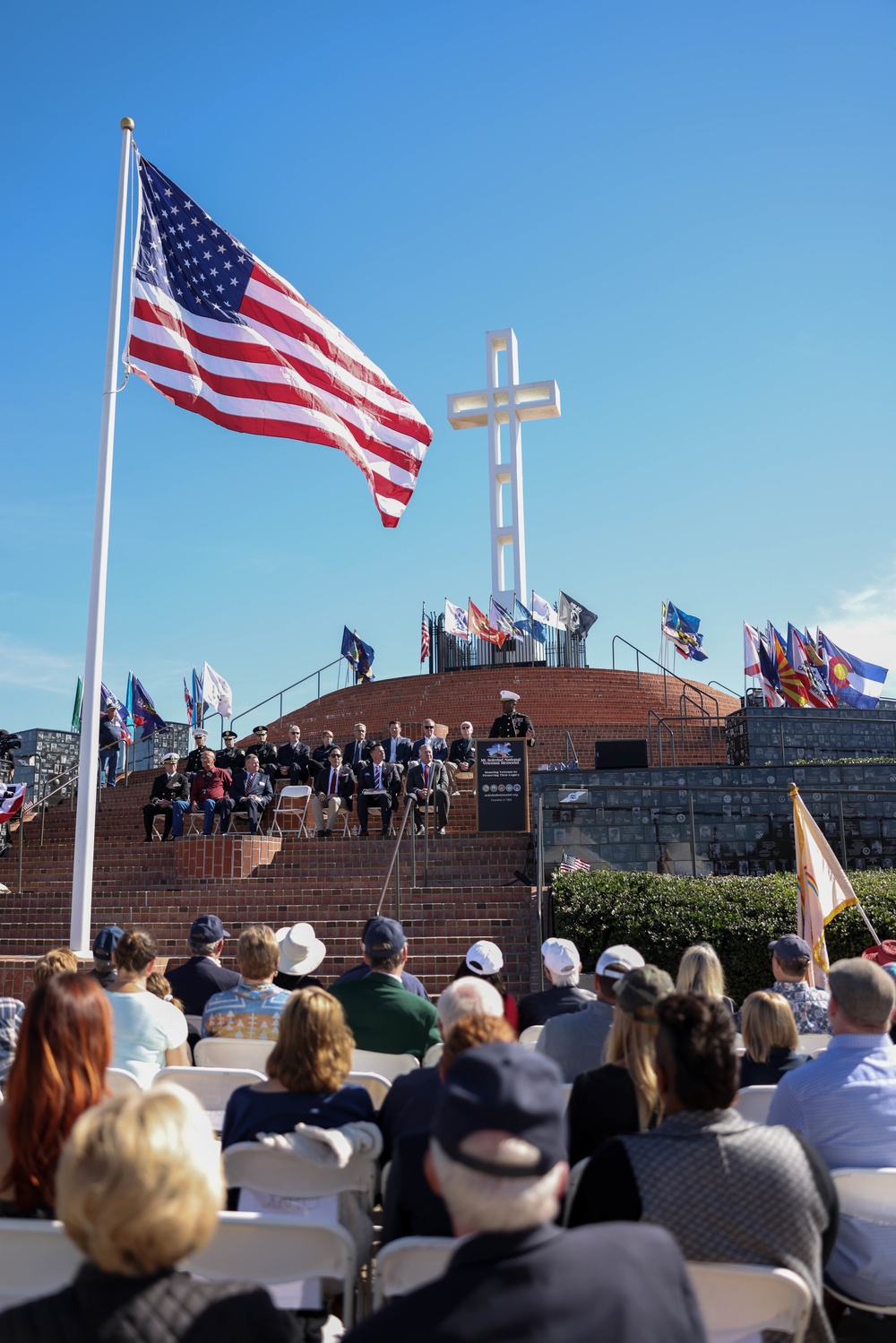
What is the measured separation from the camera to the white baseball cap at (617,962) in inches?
184

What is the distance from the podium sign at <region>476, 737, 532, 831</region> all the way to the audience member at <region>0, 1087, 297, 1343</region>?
1241 centimetres

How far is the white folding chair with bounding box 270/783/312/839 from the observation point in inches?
642

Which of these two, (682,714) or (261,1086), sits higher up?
(682,714)

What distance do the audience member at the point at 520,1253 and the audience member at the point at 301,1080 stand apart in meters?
1.53

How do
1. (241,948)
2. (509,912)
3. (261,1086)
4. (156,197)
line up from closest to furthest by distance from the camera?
1. (261,1086)
2. (241,948)
3. (156,197)
4. (509,912)

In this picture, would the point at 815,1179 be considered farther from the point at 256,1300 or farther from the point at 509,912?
the point at 509,912

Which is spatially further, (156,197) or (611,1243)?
(156,197)

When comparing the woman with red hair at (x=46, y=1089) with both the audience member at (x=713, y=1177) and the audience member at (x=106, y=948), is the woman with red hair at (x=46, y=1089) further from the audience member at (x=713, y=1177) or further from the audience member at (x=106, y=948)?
the audience member at (x=106, y=948)

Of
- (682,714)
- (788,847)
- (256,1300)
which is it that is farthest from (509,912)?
(682,714)

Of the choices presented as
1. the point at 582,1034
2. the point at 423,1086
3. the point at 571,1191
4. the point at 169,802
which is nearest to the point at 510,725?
the point at 169,802

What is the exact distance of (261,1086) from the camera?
350cm

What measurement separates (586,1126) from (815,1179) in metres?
0.98

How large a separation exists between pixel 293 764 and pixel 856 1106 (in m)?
14.4

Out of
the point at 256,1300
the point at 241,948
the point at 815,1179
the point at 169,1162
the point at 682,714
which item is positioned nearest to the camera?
the point at 169,1162
